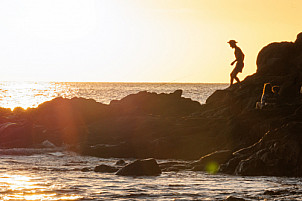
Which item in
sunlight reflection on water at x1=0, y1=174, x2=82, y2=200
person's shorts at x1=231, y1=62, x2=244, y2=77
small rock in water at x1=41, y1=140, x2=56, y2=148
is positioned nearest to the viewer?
sunlight reflection on water at x1=0, y1=174, x2=82, y2=200

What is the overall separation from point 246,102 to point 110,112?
29.4ft

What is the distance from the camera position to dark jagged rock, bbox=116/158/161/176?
19.9 metres

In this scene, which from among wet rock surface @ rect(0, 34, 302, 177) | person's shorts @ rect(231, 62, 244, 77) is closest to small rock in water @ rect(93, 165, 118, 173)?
wet rock surface @ rect(0, 34, 302, 177)

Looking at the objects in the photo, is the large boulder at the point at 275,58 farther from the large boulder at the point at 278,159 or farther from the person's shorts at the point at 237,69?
the large boulder at the point at 278,159

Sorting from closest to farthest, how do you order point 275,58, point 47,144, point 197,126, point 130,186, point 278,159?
point 130,186
point 278,159
point 197,126
point 47,144
point 275,58

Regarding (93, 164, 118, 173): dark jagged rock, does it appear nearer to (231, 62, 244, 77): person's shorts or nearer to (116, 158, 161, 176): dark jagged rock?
(116, 158, 161, 176): dark jagged rock

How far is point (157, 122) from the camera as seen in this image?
1148 inches

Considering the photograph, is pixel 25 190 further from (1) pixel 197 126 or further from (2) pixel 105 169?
(1) pixel 197 126

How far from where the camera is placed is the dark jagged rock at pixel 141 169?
19.9 meters

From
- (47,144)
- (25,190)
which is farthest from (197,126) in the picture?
(25,190)

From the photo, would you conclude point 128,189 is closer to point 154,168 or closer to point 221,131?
point 154,168

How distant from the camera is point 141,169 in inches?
787

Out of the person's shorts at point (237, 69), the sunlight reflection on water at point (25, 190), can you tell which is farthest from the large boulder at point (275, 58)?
the sunlight reflection on water at point (25, 190)

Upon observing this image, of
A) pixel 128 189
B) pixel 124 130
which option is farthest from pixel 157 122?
pixel 128 189
